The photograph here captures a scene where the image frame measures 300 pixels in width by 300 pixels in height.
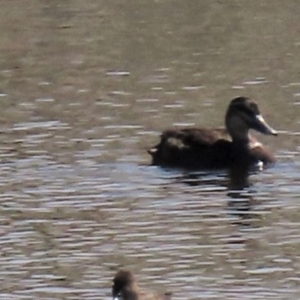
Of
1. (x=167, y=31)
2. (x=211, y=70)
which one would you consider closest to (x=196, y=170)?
(x=211, y=70)

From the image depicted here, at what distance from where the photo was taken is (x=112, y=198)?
1499cm

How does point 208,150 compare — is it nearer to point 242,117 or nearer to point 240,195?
point 242,117

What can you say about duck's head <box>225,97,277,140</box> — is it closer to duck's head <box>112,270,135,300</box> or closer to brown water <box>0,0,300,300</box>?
brown water <box>0,0,300,300</box>

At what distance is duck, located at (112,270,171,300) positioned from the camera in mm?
11305

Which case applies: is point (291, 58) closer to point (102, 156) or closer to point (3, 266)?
point (102, 156)

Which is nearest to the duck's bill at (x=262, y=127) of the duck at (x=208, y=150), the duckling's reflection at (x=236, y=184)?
the duck at (x=208, y=150)

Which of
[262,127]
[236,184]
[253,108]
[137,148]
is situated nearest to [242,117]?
[253,108]

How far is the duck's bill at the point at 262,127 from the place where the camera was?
17.3m

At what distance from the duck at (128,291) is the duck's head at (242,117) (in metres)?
6.27

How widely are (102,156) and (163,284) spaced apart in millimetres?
4544

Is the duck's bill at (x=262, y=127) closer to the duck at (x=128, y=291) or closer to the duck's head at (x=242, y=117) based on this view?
the duck's head at (x=242, y=117)

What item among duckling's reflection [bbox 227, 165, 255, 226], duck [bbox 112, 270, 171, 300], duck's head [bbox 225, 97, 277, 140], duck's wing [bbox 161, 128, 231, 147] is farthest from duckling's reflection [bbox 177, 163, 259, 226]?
duck [bbox 112, 270, 171, 300]

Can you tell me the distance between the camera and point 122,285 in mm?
11344

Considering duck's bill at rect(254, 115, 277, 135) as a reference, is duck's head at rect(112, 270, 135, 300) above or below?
above
